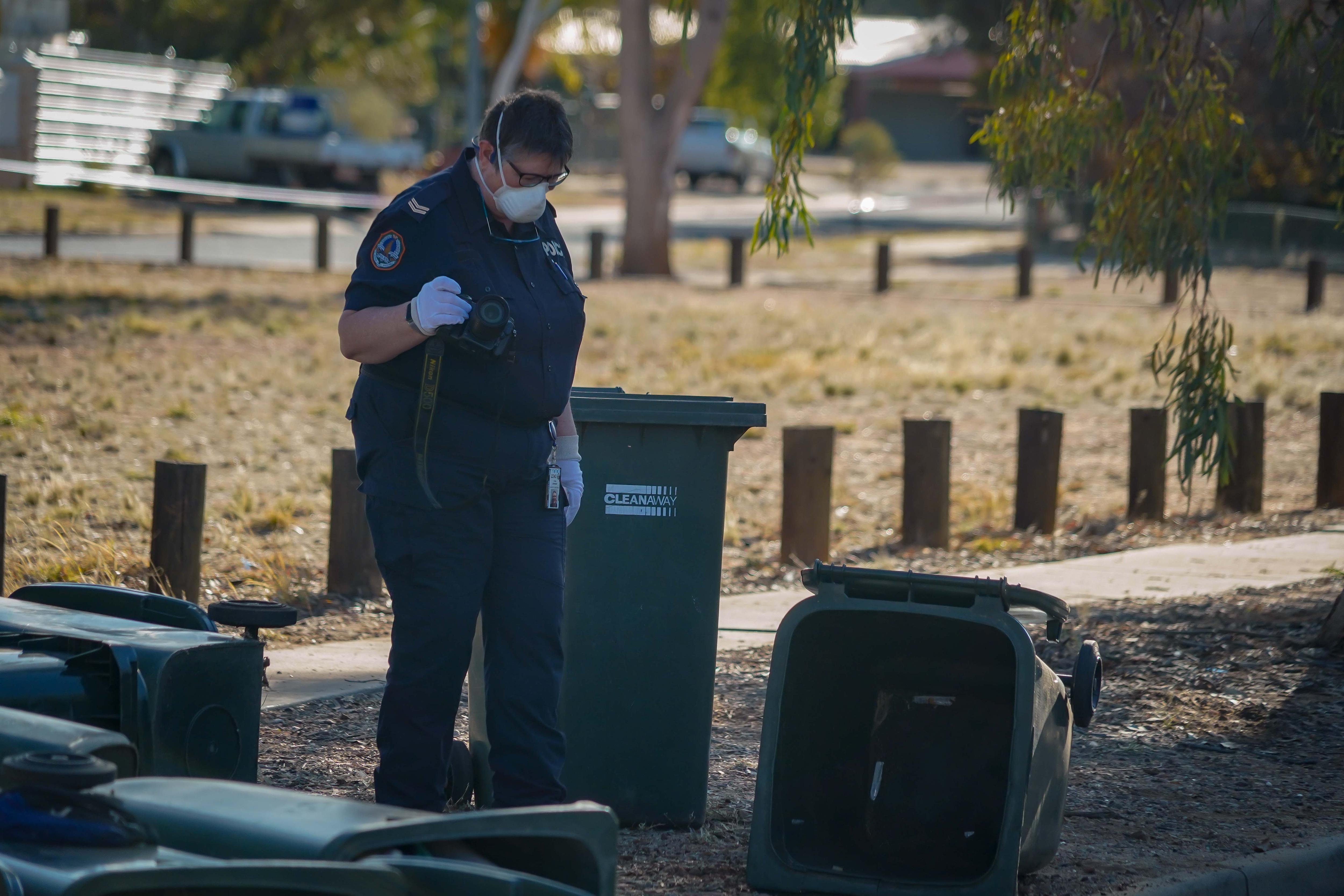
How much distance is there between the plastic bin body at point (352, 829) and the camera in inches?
106

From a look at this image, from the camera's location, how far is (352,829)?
2.69 meters

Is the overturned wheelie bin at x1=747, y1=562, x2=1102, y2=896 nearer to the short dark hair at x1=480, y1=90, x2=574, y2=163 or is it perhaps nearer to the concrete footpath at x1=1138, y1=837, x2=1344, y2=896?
the concrete footpath at x1=1138, y1=837, x2=1344, y2=896

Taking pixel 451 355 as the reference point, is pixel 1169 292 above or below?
above

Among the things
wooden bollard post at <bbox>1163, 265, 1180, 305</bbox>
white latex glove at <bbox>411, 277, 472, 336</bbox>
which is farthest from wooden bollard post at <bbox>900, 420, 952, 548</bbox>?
wooden bollard post at <bbox>1163, 265, 1180, 305</bbox>

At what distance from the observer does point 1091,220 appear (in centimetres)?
800

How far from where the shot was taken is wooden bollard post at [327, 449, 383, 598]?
706 centimetres

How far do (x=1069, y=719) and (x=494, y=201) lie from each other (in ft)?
6.82

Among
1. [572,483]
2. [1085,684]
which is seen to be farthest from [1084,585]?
[572,483]

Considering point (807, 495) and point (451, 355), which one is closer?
point (451, 355)

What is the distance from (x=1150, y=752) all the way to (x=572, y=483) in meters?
2.57

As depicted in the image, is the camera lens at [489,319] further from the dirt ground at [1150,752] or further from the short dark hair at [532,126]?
the dirt ground at [1150,752]

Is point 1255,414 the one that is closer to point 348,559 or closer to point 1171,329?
point 1171,329

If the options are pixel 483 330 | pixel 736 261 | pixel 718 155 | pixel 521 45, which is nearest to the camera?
pixel 483 330

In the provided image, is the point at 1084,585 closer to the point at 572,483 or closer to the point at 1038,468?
the point at 1038,468
